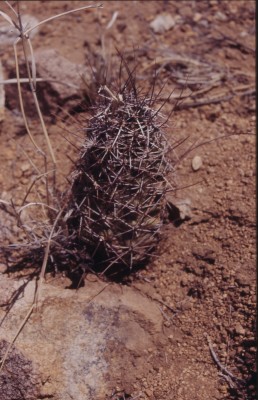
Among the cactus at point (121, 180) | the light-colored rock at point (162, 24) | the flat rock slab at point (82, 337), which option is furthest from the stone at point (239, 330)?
the light-colored rock at point (162, 24)

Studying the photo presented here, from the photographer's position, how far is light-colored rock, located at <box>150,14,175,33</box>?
3.41 metres

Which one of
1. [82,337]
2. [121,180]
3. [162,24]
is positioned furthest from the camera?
[162,24]

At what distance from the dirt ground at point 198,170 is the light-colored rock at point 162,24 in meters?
0.03

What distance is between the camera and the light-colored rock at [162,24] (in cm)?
341

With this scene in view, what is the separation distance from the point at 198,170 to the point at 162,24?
1220mm

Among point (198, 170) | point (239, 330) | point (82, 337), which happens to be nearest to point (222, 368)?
point (239, 330)

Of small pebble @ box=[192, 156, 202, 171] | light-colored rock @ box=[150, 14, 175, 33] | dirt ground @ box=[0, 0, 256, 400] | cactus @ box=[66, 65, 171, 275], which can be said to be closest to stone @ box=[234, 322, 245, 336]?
dirt ground @ box=[0, 0, 256, 400]

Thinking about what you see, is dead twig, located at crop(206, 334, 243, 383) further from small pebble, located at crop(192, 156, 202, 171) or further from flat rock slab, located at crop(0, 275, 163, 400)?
small pebble, located at crop(192, 156, 202, 171)

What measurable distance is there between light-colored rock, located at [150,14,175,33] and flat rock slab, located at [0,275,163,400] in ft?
6.20

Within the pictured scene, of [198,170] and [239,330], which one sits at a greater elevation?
[198,170]

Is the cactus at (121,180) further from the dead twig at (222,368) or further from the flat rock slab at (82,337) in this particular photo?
the dead twig at (222,368)

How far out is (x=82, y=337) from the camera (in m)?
2.20

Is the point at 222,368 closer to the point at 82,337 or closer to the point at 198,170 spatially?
the point at 82,337

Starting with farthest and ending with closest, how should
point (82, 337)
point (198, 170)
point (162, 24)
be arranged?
1. point (162, 24)
2. point (198, 170)
3. point (82, 337)
